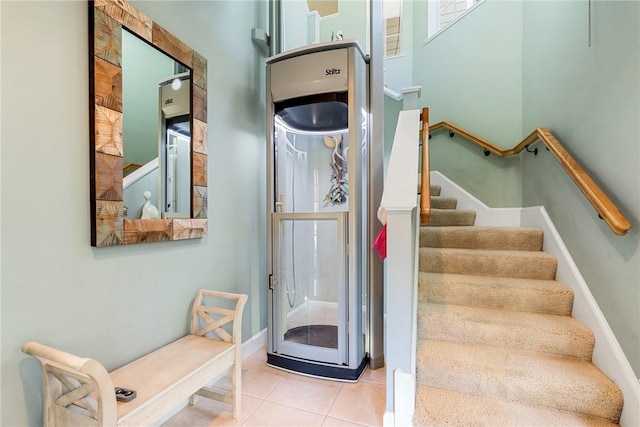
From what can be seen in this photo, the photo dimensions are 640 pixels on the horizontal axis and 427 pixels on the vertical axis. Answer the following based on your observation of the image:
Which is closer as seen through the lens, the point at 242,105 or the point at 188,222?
the point at 188,222

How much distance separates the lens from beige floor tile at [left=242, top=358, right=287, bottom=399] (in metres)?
2.01

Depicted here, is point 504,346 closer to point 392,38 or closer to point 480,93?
point 480,93

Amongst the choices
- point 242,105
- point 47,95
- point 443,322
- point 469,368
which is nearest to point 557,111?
point 443,322

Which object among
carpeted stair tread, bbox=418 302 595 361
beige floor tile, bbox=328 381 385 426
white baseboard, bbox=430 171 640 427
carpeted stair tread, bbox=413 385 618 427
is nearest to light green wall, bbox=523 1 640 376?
white baseboard, bbox=430 171 640 427

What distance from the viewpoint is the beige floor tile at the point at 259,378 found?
201cm

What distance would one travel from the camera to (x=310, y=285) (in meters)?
2.42

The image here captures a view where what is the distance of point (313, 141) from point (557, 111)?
1.83 meters

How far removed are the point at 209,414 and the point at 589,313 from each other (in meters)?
2.25

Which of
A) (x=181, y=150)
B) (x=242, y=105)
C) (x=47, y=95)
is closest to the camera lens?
(x=47, y=95)

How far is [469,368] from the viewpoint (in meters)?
1.62

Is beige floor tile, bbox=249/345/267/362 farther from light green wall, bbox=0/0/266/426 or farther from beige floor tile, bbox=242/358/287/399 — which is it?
light green wall, bbox=0/0/266/426

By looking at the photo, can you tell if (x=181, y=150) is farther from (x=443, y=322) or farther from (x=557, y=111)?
(x=557, y=111)

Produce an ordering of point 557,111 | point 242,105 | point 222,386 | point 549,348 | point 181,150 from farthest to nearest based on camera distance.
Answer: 1. point 242,105
2. point 557,111
3. point 222,386
4. point 181,150
5. point 549,348

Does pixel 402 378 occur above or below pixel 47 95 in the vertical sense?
below
